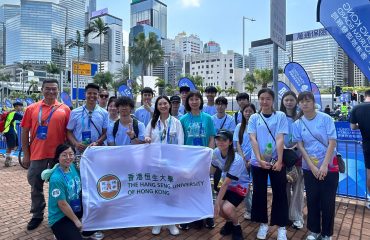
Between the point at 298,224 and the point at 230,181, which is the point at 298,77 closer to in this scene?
the point at 298,224

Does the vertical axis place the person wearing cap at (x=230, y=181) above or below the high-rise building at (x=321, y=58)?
below

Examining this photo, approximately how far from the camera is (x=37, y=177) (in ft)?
13.9

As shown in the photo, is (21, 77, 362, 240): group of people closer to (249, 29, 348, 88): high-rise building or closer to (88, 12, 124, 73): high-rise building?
(249, 29, 348, 88): high-rise building

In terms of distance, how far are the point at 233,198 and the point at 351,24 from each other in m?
3.10

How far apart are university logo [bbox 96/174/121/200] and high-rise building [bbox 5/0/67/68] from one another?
8954 cm

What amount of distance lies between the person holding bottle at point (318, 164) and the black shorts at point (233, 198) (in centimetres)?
82

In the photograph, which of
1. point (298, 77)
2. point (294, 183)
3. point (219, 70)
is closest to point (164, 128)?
point (294, 183)

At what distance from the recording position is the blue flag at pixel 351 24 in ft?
14.7

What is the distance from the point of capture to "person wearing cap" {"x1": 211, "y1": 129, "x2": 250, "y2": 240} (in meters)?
3.73

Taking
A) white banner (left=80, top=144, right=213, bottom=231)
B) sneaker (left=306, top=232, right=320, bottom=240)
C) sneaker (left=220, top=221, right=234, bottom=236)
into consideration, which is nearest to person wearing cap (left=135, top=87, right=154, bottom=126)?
white banner (left=80, top=144, right=213, bottom=231)

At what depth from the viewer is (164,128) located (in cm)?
410

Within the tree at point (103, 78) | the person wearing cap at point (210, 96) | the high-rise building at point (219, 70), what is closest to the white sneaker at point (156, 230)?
the person wearing cap at point (210, 96)

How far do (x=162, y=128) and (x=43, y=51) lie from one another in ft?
353

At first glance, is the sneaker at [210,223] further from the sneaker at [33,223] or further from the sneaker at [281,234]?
the sneaker at [33,223]
